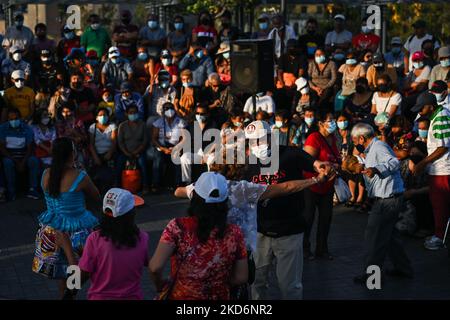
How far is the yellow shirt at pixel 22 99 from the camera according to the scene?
1703 cm

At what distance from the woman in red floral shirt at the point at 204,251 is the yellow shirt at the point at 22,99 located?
1143 cm

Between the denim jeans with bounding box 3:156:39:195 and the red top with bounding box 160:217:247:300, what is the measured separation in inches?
397

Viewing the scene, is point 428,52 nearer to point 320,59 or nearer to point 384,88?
point 320,59

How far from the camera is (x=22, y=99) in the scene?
17.1 meters

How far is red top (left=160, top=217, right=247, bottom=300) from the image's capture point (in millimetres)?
5969

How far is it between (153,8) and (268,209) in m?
15.9

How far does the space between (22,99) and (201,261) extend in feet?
38.7

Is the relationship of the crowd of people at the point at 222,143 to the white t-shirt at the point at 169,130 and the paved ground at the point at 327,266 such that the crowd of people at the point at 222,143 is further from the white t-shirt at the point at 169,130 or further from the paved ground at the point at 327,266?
the paved ground at the point at 327,266

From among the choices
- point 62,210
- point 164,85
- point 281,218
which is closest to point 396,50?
point 164,85

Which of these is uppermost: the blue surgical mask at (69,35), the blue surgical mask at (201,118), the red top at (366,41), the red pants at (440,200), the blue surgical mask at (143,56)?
the blue surgical mask at (69,35)

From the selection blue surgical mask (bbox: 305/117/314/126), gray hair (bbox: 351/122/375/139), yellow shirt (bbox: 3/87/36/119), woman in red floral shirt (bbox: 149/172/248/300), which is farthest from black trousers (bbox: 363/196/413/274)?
yellow shirt (bbox: 3/87/36/119)

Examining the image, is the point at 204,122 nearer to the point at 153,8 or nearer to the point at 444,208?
the point at 444,208

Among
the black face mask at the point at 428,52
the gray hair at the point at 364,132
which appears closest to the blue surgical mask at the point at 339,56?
the black face mask at the point at 428,52
